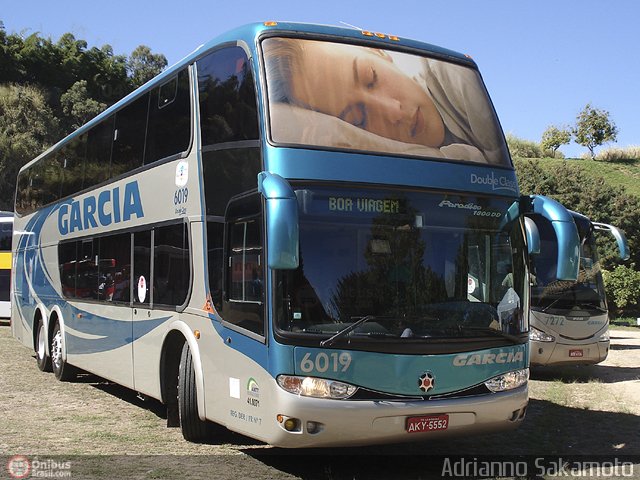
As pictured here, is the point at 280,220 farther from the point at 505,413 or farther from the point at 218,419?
the point at 505,413

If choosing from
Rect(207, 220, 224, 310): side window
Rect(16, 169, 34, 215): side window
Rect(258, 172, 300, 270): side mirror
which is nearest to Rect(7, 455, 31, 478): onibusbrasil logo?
Rect(207, 220, 224, 310): side window

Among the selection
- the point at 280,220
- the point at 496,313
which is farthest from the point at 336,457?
the point at 280,220

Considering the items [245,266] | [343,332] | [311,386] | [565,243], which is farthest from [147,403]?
[565,243]

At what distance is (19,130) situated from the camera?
52.6 m

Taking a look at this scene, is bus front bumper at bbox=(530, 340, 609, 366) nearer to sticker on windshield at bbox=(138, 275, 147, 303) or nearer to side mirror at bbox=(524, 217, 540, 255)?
side mirror at bbox=(524, 217, 540, 255)

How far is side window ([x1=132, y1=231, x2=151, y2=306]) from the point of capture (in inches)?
372

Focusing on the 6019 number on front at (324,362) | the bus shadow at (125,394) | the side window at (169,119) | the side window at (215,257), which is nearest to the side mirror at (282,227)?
the 6019 number on front at (324,362)

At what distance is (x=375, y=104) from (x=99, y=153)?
5.83 m

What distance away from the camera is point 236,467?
24.1 ft

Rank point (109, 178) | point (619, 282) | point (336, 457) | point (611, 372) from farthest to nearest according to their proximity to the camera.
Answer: point (619, 282) < point (611, 372) < point (109, 178) < point (336, 457)

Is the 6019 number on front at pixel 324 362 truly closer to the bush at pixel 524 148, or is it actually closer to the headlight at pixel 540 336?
the headlight at pixel 540 336

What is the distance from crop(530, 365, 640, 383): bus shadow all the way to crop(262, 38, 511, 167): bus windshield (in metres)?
7.85

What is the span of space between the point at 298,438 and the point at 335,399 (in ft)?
1.43

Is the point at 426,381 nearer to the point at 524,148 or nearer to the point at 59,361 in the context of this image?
the point at 59,361
